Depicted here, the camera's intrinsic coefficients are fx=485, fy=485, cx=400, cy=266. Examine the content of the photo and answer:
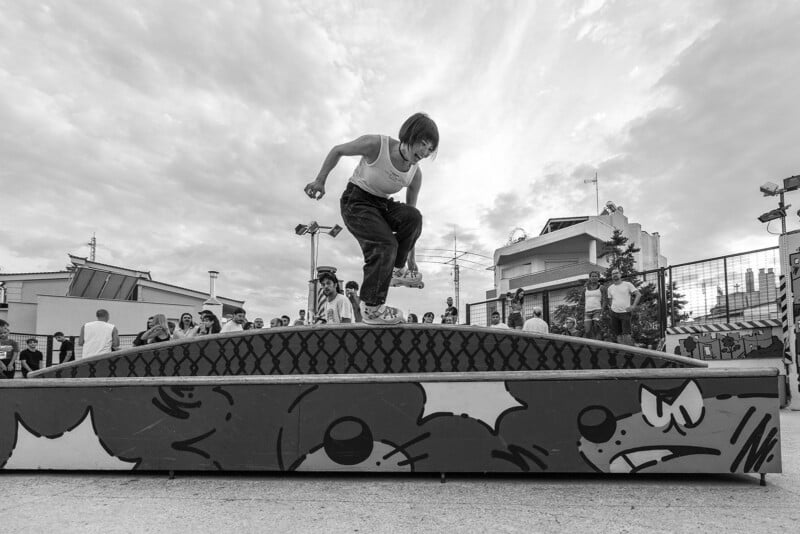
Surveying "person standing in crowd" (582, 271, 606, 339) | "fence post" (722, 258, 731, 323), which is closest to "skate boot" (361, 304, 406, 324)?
"person standing in crowd" (582, 271, 606, 339)

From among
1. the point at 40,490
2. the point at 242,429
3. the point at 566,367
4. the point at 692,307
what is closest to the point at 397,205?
the point at 566,367

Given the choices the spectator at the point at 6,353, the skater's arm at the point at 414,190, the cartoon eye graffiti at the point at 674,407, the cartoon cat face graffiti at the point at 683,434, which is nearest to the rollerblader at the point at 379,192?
the skater's arm at the point at 414,190

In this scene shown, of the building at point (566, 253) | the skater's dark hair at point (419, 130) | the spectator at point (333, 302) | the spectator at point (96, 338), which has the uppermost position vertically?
the building at point (566, 253)

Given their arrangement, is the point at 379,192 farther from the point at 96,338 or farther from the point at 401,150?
the point at 96,338

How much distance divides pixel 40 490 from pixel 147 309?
2348 centimetres

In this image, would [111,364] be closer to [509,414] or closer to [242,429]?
[242,429]

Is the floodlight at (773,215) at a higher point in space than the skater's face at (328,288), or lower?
higher

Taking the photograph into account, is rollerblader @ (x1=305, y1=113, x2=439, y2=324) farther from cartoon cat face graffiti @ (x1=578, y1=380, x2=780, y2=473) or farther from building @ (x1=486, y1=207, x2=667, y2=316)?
building @ (x1=486, y1=207, x2=667, y2=316)

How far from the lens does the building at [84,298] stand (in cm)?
2200

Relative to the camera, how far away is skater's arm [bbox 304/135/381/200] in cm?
333

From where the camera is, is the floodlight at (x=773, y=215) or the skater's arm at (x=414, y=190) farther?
the floodlight at (x=773, y=215)

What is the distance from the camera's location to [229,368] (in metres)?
3.21

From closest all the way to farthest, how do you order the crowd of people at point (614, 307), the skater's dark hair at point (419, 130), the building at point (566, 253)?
1. the skater's dark hair at point (419, 130)
2. the crowd of people at point (614, 307)
3. the building at point (566, 253)

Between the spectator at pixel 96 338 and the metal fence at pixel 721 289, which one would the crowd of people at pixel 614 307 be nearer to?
the metal fence at pixel 721 289
